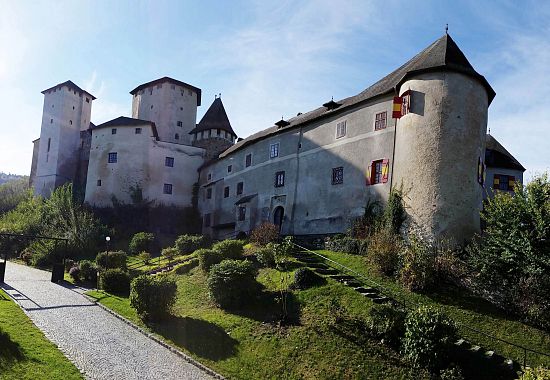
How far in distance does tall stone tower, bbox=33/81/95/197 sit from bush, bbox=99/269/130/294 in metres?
38.5

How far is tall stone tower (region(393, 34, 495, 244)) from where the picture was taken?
25.6 metres

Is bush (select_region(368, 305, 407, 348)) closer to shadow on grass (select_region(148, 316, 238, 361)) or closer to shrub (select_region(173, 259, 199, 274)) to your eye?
shadow on grass (select_region(148, 316, 238, 361))

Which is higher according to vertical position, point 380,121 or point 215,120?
point 215,120

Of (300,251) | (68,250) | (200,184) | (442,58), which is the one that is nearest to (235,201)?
(200,184)

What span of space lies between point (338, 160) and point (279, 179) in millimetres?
6253

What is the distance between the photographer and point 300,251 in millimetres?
26500

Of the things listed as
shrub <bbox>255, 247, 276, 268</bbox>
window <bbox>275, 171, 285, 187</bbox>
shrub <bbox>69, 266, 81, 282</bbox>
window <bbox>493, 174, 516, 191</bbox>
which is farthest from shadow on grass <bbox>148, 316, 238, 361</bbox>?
window <bbox>493, 174, 516, 191</bbox>

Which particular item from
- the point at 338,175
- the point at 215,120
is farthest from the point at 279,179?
the point at 215,120

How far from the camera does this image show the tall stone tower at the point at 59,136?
2400 inches

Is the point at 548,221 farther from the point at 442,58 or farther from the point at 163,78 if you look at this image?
the point at 163,78

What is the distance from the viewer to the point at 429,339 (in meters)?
15.3

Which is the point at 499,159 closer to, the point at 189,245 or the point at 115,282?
the point at 189,245

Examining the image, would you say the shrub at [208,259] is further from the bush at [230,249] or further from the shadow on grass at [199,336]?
the shadow on grass at [199,336]

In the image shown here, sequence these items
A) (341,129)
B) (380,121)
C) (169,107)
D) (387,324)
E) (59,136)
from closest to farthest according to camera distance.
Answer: (387,324) < (380,121) < (341,129) < (169,107) < (59,136)
